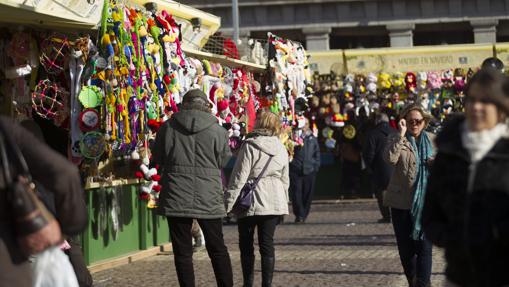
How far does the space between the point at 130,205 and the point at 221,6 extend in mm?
30919

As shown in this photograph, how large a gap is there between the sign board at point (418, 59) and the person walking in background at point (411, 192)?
42.2ft

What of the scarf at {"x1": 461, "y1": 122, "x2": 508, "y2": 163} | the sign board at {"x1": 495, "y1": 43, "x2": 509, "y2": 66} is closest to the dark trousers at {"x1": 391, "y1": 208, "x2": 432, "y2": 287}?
the scarf at {"x1": 461, "y1": 122, "x2": 508, "y2": 163}

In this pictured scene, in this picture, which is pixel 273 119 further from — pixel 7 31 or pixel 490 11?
pixel 490 11

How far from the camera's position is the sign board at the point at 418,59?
2255cm

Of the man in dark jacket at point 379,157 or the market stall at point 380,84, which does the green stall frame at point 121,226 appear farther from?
the market stall at point 380,84

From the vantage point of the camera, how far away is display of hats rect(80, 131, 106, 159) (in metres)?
10.0

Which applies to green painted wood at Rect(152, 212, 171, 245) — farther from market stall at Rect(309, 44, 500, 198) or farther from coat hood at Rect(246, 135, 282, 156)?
market stall at Rect(309, 44, 500, 198)

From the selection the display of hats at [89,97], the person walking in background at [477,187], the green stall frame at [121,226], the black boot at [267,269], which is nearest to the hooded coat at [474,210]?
the person walking in background at [477,187]

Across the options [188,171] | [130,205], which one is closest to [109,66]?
[188,171]

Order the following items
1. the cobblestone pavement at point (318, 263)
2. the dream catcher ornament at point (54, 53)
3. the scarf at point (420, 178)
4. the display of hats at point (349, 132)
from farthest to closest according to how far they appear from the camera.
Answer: the display of hats at point (349, 132) → the cobblestone pavement at point (318, 263) → the dream catcher ornament at point (54, 53) → the scarf at point (420, 178)

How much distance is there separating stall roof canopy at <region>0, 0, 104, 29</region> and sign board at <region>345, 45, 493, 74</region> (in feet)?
42.4

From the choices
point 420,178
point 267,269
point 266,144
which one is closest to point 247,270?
point 267,269

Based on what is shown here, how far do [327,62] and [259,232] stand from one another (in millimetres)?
13464

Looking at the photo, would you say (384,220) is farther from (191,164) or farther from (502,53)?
(191,164)
